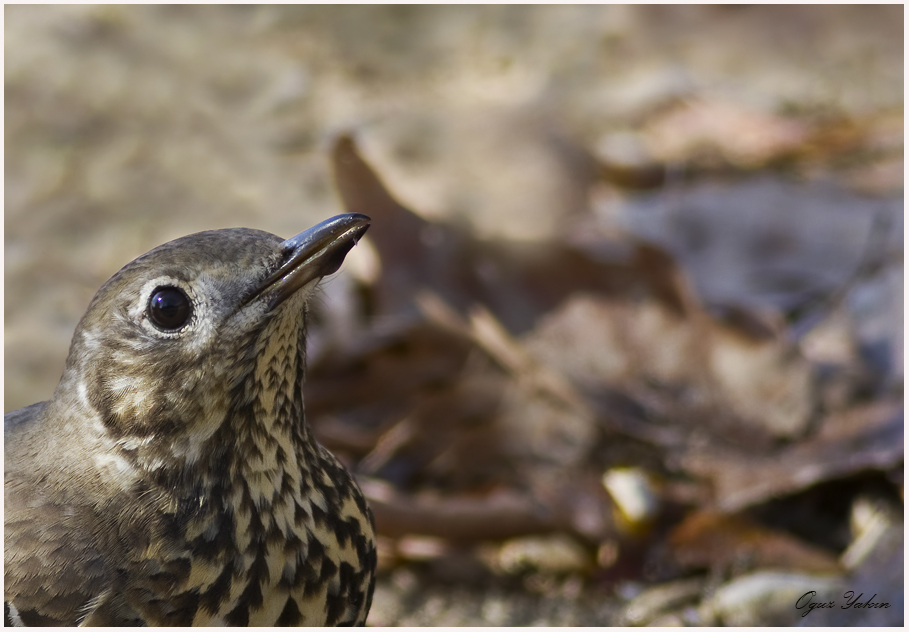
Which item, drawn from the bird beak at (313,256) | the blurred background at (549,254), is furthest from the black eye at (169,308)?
the blurred background at (549,254)

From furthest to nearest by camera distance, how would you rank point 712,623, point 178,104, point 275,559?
point 178,104, point 712,623, point 275,559

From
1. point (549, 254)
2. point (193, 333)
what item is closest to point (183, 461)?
point (193, 333)

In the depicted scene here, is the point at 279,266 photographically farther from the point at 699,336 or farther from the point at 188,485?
the point at 699,336

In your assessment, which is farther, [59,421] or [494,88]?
[494,88]

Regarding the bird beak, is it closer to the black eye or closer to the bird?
the bird

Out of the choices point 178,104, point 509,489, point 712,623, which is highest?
point 178,104

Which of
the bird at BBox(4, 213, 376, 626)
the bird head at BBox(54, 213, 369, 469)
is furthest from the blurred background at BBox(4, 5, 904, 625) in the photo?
the bird head at BBox(54, 213, 369, 469)

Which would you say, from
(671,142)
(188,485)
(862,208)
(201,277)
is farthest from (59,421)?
(671,142)

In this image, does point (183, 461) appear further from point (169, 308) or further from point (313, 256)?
point (313, 256)
